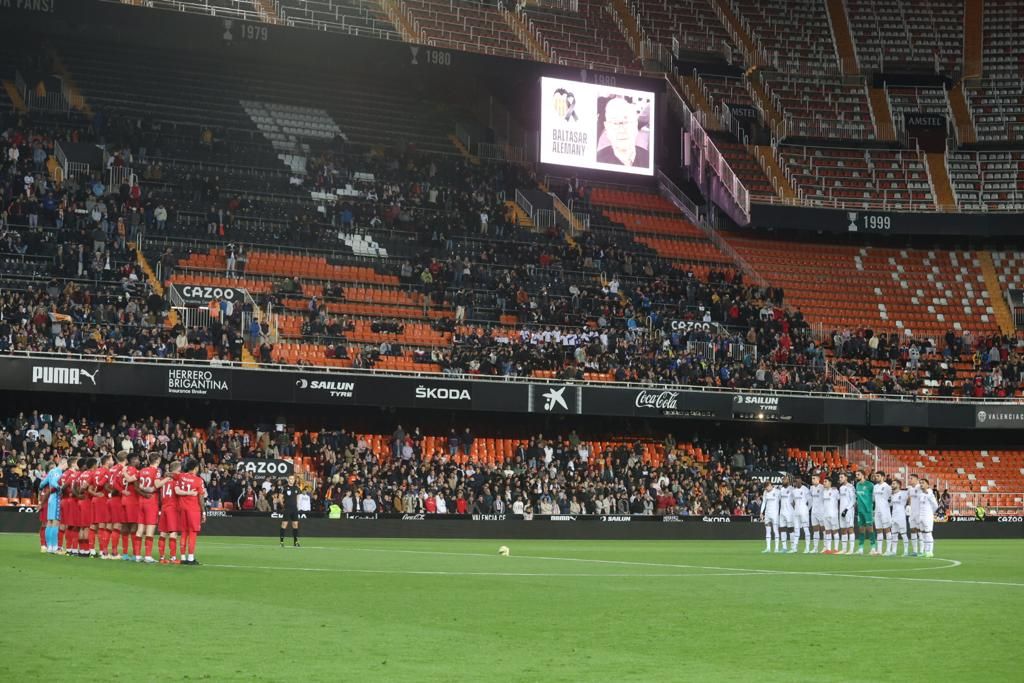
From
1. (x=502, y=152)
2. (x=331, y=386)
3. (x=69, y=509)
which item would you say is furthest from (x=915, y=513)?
(x=502, y=152)

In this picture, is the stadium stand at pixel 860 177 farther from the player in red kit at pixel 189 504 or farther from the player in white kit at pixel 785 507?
the player in red kit at pixel 189 504

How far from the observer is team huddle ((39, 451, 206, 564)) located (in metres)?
24.9

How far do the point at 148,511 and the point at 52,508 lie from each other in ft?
14.0

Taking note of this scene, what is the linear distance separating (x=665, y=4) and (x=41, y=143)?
110ft

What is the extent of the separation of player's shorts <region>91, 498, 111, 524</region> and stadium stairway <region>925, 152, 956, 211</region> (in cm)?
5020

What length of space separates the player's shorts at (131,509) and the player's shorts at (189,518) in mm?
1297

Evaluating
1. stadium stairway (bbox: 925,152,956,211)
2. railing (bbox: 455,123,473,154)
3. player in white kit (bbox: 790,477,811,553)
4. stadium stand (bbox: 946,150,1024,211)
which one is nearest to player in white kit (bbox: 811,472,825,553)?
player in white kit (bbox: 790,477,811,553)

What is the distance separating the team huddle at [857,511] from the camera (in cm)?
3456

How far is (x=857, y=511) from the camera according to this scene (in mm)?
36094

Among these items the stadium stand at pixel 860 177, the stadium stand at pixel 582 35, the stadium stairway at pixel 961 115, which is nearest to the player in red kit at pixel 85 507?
the stadium stand at pixel 582 35

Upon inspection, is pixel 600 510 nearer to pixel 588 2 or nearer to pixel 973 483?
pixel 973 483

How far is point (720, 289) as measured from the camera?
6234 cm

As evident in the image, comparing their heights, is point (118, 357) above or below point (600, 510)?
above

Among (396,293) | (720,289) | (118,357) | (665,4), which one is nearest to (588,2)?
(665,4)
